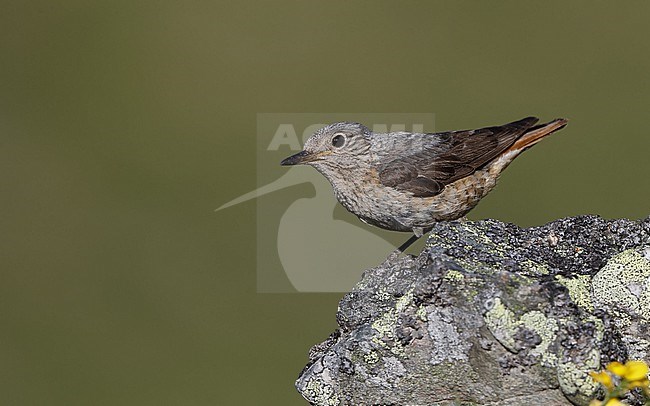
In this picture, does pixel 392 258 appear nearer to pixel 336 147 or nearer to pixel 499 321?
pixel 336 147

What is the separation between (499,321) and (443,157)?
1.74 meters

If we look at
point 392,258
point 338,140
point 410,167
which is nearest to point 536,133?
point 410,167

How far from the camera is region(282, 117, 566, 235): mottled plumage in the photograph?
3426 millimetres

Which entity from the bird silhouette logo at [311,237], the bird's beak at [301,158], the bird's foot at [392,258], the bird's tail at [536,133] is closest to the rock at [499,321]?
the bird's foot at [392,258]

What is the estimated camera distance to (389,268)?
2480 mm

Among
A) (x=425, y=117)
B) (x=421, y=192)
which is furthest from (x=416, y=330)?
(x=425, y=117)

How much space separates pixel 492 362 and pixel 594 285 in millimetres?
359

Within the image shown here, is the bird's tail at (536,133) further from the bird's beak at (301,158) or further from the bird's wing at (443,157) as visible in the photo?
the bird's beak at (301,158)

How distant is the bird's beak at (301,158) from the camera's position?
129 inches

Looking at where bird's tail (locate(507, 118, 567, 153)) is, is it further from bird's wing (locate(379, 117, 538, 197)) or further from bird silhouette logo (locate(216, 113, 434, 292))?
bird silhouette logo (locate(216, 113, 434, 292))

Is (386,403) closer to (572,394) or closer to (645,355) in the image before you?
(572,394)

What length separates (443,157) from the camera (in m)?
3.64

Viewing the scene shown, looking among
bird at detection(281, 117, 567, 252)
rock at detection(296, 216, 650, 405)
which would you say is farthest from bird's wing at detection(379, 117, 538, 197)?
rock at detection(296, 216, 650, 405)

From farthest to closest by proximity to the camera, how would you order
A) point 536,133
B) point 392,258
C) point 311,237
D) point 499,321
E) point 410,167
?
point 311,237 < point 536,133 < point 410,167 < point 392,258 < point 499,321
